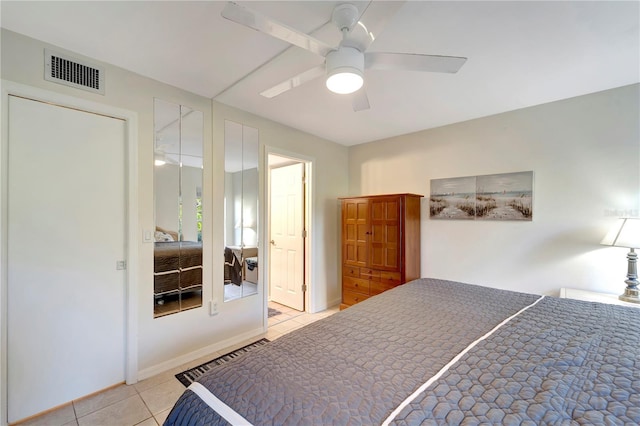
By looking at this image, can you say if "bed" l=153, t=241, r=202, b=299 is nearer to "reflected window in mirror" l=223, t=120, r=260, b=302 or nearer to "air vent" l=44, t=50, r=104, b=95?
"reflected window in mirror" l=223, t=120, r=260, b=302

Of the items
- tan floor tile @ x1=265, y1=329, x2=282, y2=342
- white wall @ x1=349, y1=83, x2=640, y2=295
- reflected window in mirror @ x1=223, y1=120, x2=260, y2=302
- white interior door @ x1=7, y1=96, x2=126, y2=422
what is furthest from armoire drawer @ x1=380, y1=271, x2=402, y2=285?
white interior door @ x1=7, y1=96, x2=126, y2=422

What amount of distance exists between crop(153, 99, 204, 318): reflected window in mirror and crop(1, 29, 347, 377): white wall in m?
0.05

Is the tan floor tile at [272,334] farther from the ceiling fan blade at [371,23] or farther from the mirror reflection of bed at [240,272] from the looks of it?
the ceiling fan blade at [371,23]

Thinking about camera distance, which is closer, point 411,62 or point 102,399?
point 411,62

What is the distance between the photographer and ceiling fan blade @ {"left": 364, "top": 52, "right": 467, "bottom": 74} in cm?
133

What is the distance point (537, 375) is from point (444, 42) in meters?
1.80

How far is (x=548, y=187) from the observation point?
8.61 feet

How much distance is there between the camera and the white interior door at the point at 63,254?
5.61ft

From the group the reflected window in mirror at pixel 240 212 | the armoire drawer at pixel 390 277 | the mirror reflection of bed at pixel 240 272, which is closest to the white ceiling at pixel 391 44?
the reflected window in mirror at pixel 240 212

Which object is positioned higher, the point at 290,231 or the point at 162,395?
the point at 290,231

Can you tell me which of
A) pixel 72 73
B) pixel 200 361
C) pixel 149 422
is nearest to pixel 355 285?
pixel 200 361

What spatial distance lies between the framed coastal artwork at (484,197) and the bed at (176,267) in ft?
8.75

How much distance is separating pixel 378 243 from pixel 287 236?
53.5 inches

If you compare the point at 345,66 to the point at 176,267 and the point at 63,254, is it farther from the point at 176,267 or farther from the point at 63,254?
the point at 63,254
